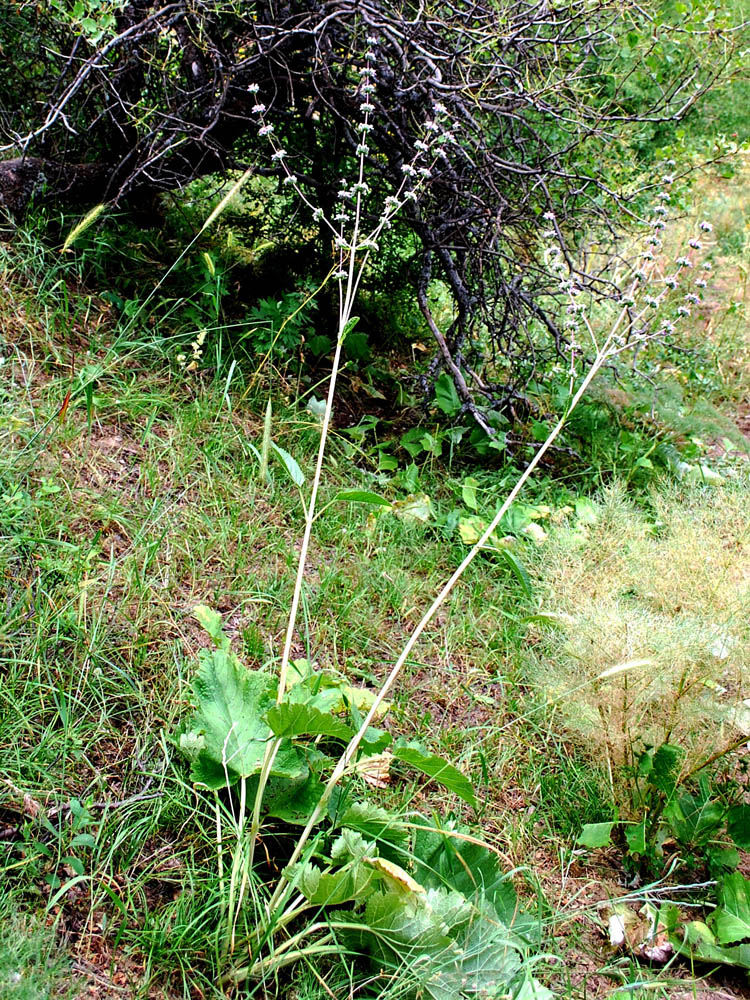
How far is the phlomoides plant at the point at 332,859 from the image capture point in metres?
1.54

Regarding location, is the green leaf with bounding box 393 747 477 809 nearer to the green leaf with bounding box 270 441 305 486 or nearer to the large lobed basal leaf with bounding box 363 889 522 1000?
the large lobed basal leaf with bounding box 363 889 522 1000

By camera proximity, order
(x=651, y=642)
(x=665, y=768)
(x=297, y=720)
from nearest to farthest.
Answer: (x=297, y=720)
(x=665, y=768)
(x=651, y=642)

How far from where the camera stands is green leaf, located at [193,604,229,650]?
2061 mm

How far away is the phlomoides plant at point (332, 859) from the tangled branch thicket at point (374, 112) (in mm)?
1358

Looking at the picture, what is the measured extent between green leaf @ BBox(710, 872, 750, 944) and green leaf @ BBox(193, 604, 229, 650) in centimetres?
128

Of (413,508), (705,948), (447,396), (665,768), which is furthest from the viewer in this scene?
(447,396)

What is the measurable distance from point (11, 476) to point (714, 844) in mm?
2076

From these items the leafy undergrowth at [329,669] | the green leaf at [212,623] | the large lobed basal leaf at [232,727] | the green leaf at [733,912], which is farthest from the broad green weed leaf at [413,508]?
the green leaf at [733,912]

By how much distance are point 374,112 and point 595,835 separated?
2457 mm

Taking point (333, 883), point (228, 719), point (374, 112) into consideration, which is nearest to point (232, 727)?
point (228, 719)

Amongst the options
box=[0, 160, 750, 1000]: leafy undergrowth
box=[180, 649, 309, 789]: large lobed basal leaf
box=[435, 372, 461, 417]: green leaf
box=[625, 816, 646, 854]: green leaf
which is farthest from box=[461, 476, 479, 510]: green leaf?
box=[180, 649, 309, 789]: large lobed basal leaf

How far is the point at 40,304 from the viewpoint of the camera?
297cm

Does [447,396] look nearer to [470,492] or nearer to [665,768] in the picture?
[470,492]

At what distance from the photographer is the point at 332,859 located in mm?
1628
